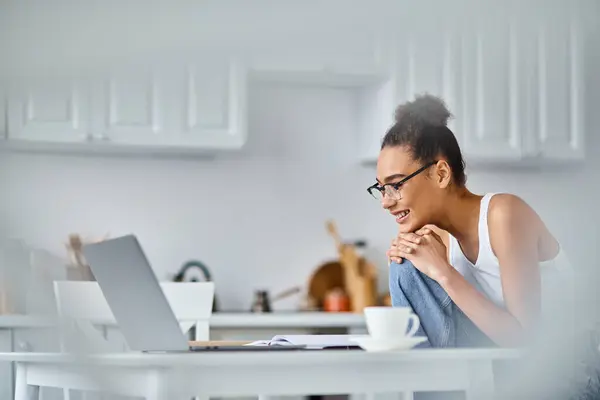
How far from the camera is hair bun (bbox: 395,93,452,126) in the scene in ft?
6.93

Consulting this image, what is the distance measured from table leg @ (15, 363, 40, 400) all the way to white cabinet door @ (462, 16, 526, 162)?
2249mm

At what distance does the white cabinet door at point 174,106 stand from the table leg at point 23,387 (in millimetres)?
1722

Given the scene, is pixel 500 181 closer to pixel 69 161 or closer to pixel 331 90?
pixel 331 90

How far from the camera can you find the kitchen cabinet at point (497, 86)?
11.8 feet

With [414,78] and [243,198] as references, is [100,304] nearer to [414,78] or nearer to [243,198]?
[243,198]

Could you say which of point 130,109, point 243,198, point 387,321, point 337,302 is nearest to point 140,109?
point 130,109

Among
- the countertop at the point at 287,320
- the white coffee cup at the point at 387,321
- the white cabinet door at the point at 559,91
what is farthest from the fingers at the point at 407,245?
the white cabinet door at the point at 559,91

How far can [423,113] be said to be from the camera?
7.01ft

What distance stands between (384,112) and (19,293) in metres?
1.40

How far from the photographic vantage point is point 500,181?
3875 mm

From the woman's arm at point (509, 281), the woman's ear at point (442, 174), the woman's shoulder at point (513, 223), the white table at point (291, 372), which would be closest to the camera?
the white table at point (291, 372)

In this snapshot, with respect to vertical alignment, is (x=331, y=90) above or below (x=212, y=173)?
above

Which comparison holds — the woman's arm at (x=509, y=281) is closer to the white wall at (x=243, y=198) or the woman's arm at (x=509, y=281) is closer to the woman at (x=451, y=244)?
the woman at (x=451, y=244)

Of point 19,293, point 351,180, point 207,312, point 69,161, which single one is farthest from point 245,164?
point 207,312
